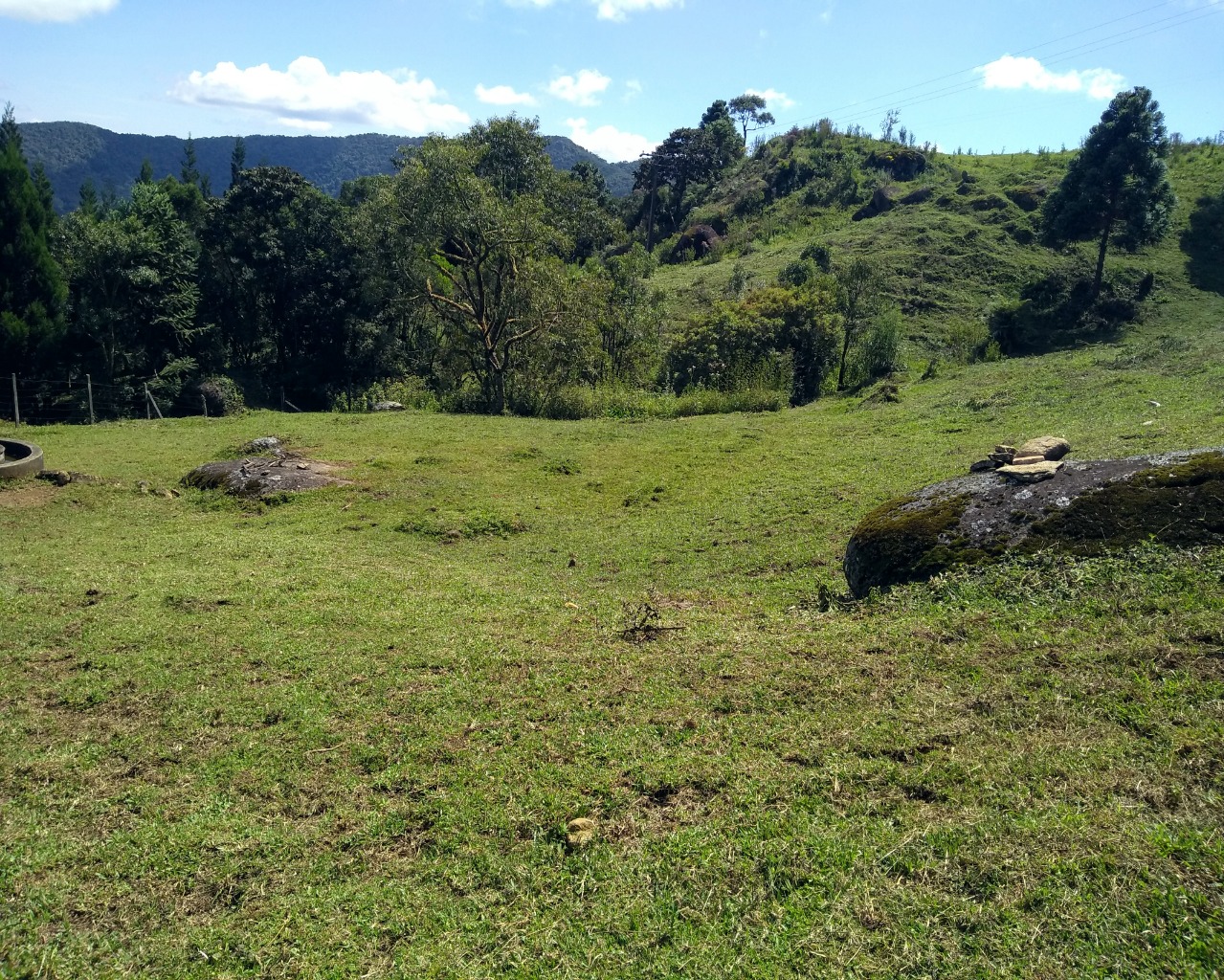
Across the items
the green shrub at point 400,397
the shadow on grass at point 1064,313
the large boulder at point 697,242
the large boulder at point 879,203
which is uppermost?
the large boulder at point 879,203

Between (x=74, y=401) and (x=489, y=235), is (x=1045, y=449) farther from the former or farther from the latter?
(x=74, y=401)

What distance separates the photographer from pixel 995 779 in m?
3.86

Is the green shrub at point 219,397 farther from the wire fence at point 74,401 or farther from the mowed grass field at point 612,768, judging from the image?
the mowed grass field at point 612,768

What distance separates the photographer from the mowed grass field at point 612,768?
3.20 metres

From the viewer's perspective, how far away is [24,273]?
2555 cm

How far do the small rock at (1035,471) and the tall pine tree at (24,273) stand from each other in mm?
28920

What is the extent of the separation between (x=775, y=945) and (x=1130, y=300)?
3382 centimetres

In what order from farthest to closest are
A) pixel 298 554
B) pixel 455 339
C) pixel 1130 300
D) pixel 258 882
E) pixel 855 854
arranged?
pixel 1130 300
pixel 455 339
pixel 298 554
pixel 258 882
pixel 855 854

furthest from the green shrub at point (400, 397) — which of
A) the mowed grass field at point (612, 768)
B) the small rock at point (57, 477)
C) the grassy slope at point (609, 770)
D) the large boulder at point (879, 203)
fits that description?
the large boulder at point (879, 203)

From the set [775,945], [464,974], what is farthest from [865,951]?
[464,974]

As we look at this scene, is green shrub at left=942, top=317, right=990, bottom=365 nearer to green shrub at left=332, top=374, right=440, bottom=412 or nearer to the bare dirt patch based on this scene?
green shrub at left=332, top=374, right=440, bottom=412

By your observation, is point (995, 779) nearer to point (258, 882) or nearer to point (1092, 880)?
point (1092, 880)

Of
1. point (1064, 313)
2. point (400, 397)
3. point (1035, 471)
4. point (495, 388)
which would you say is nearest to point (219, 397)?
point (400, 397)

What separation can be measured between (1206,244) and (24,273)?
4723 cm
